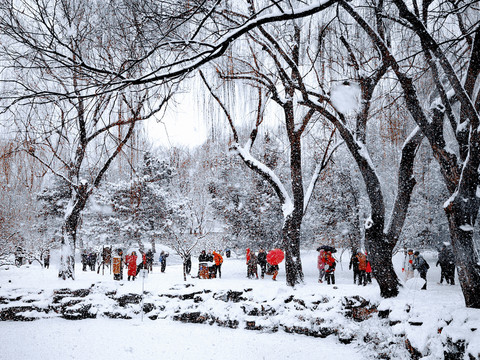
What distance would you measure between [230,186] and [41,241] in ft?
58.3

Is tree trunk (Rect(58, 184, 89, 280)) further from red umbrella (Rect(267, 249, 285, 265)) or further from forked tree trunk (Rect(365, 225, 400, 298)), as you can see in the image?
forked tree trunk (Rect(365, 225, 400, 298))

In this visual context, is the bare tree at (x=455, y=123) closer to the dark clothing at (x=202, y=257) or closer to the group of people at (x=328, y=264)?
the group of people at (x=328, y=264)

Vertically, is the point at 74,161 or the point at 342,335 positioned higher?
the point at 74,161

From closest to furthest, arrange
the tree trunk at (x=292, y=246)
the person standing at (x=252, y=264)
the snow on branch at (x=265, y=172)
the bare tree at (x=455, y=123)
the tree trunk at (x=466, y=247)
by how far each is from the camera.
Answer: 1. the bare tree at (x=455, y=123)
2. the tree trunk at (x=466, y=247)
3. the tree trunk at (x=292, y=246)
4. the snow on branch at (x=265, y=172)
5. the person standing at (x=252, y=264)

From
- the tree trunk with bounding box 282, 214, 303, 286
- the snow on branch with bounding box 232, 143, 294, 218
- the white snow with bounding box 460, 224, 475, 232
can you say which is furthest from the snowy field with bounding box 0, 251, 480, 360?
the snow on branch with bounding box 232, 143, 294, 218

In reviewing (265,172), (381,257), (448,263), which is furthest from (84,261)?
(448,263)

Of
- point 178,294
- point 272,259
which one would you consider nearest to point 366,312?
point 178,294

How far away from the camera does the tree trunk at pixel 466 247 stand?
523cm

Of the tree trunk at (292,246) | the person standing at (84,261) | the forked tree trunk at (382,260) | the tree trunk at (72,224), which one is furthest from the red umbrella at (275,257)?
the person standing at (84,261)

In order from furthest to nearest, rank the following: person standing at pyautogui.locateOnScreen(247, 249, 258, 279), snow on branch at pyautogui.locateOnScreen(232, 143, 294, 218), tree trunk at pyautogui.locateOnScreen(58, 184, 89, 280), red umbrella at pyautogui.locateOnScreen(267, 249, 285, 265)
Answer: person standing at pyautogui.locateOnScreen(247, 249, 258, 279), red umbrella at pyautogui.locateOnScreen(267, 249, 285, 265), tree trunk at pyautogui.locateOnScreen(58, 184, 89, 280), snow on branch at pyautogui.locateOnScreen(232, 143, 294, 218)

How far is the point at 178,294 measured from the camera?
33.7 ft

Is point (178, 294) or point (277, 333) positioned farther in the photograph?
point (178, 294)

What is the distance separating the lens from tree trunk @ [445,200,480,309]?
5234mm

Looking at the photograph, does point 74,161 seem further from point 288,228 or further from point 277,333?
point 277,333
